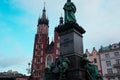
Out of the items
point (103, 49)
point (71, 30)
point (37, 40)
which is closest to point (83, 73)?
point (71, 30)

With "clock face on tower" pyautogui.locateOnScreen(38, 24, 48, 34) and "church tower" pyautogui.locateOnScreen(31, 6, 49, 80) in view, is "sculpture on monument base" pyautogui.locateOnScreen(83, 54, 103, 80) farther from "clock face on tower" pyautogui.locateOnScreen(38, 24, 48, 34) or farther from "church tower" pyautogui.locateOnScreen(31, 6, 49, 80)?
"clock face on tower" pyautogui.locateOnScreen(38, 24, 48, 34)

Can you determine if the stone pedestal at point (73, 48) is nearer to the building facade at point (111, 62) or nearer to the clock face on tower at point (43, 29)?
the building facade at point (111, 62)

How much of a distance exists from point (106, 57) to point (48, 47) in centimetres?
2335

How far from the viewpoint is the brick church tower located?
158 feet

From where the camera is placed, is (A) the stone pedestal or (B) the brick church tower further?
(B) the brick church tower

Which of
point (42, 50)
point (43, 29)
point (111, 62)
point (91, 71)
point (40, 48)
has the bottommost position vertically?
point (91, 71)

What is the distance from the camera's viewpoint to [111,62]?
118 ft

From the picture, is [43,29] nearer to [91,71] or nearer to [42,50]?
[42,50]

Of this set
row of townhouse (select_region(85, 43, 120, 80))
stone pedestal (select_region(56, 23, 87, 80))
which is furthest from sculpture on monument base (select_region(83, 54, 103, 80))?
row of townhouse (select_region(85, 43, 120, 80))

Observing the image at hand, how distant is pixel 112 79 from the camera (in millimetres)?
34281

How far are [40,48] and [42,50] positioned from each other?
1.34 meters

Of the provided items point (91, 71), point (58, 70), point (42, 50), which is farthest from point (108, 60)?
point (58, 70)

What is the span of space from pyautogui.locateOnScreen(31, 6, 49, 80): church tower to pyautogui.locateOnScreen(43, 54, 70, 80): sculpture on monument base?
3971cm

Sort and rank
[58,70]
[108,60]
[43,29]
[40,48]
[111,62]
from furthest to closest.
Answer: [43,29] < [40,48] < [108,60] < [111,62] < [58,70]
